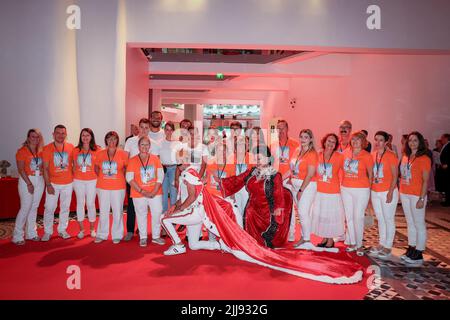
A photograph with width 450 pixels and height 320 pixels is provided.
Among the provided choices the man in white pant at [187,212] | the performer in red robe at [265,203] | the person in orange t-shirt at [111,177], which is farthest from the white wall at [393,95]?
the person in orange t-shirt at [111,177]

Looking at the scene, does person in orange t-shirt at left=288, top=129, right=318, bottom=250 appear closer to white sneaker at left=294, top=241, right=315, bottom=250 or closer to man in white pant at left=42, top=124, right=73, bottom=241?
white sneaker at left=294, top=241, right=315, bottom=250

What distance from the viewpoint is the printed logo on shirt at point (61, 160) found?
4.72 m

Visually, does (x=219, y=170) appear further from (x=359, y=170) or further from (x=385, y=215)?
(x=385, y=215)

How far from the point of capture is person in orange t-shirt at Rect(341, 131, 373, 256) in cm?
434

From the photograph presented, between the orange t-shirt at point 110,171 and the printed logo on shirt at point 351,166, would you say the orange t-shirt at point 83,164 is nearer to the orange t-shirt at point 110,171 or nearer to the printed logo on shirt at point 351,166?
the orange t-shirt at point 110,171

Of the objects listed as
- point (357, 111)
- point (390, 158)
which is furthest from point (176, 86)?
point (390, 158)

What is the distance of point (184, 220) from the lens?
4.29 m

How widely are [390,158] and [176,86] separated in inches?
469

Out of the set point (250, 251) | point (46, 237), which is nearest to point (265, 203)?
point (250, 251)

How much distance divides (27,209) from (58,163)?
0.69 m

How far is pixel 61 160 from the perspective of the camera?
15.6 feet

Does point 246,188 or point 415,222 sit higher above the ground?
point 246,188

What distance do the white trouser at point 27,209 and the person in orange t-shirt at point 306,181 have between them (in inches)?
129
